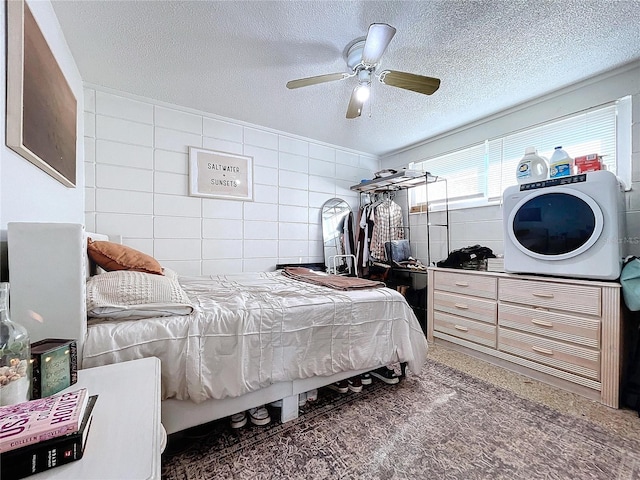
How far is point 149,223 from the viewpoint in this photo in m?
2.62

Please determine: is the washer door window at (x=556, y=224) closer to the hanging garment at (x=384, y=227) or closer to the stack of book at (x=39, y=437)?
the hanging garment at (x=384, y=227)

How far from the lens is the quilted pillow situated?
1.48m

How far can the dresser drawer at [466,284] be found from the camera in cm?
228

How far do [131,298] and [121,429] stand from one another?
28.8 inches

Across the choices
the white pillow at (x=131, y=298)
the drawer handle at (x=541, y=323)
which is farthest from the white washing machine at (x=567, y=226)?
the white pillow at (x=131, y=298)

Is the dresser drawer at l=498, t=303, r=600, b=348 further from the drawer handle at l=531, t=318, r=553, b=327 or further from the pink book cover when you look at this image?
the pink book cover

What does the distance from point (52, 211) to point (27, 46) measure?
0.79 m

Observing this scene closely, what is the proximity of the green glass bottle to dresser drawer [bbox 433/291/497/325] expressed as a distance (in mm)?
2674

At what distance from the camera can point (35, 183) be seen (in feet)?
4.16

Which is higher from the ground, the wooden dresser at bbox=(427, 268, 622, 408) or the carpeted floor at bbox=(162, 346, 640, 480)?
the wooden dresser at bbox=(427, 268, 622, 408)

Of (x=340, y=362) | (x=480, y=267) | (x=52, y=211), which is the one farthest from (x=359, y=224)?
(x=52, y=211)

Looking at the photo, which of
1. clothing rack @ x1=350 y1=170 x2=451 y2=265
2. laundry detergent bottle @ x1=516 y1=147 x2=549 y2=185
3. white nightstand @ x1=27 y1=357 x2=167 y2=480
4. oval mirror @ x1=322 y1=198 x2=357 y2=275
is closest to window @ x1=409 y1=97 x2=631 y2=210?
clothing rack @ x1=350 y1=170 x2=451 y2=265

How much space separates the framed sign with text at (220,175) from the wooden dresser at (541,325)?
2.30m

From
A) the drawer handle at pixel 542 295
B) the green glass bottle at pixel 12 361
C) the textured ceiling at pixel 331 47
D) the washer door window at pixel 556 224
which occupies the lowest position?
the drawer handle at pixel 542 295
